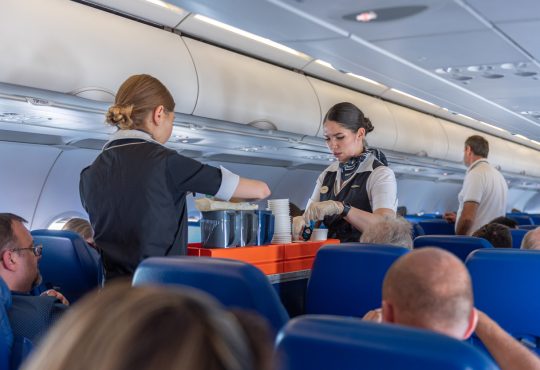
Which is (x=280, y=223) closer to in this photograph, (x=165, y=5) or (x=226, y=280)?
(x=226, y=280)

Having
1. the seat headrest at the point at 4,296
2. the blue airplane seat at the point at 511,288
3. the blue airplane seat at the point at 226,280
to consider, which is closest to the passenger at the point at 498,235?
the blue airplane seat at the point at 511,288

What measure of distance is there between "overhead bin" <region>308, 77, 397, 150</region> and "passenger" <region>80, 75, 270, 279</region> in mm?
4274

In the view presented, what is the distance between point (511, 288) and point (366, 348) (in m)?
1.87

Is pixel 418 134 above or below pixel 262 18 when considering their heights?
below

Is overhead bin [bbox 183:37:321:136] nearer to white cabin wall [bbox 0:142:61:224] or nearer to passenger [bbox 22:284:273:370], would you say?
white cabin wall [bbox 0:142:61:224]

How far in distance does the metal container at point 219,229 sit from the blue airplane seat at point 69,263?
2.47 feet

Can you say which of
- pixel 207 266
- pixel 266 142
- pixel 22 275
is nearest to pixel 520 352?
pixel 207 266

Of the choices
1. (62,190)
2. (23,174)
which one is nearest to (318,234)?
(23,174)

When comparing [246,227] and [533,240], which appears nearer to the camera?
[246,227]

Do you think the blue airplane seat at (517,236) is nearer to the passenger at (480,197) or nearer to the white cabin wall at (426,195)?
the passenger at (480,197)

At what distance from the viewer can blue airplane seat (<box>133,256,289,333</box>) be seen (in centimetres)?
181

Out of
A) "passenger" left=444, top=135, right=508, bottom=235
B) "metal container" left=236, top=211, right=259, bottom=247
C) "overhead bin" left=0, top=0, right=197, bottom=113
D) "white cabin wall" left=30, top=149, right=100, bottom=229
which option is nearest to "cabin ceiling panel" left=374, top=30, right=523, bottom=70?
"passenger" left=444, top=135, right=508, bottom=235

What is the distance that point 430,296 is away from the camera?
62.9 inches

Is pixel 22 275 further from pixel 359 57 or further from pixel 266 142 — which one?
pixel 266 142
